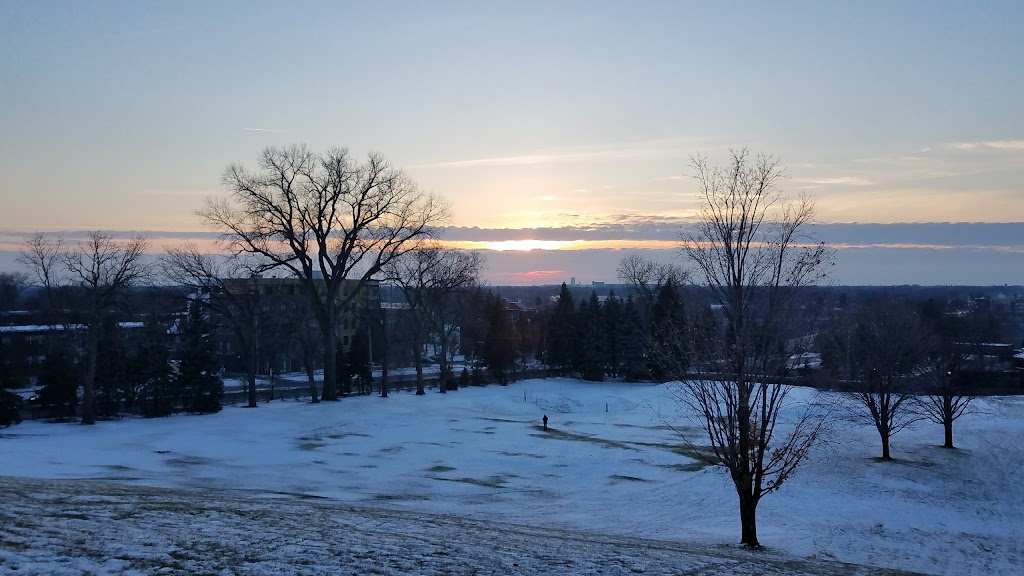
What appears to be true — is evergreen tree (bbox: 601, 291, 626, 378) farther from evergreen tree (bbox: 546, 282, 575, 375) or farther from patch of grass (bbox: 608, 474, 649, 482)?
patch of grass (bbox: 608, 474, 649, 482)

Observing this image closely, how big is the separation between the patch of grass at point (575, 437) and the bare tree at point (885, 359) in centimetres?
1035

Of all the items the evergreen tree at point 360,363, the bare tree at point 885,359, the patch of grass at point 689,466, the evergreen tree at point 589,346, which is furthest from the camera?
the evergreen tree at point 589,346

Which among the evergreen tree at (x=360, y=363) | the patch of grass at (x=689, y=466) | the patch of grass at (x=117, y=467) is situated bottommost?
A: the patch of grass at (x=689, y=466)

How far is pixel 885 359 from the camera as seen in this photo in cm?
2814

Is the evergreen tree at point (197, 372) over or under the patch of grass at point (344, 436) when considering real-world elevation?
over

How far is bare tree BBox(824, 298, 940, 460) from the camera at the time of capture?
28.2 meters

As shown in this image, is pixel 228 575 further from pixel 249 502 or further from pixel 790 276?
pixel 790 276

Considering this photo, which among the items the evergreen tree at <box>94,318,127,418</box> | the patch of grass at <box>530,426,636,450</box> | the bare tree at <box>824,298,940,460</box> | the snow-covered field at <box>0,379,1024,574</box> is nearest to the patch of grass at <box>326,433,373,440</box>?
the snow-covered field at <box>0,379,1024,574</box>

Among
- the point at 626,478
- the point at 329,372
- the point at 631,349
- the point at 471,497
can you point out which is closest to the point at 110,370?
the point at 329,372

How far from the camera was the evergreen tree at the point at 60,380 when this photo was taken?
3528 cm

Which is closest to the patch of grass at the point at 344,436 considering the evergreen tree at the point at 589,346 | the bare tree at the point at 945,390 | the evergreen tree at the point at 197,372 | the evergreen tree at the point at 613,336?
the evergreen tree at the point at 197,372

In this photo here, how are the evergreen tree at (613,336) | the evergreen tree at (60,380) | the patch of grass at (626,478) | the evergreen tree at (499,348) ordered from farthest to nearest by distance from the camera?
the evergreen tree at (613,336), the evergreen tree at (499,348), the evergreen tree at (60,380), the patch of grass at (626,478)

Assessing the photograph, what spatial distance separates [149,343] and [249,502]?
1038 inches

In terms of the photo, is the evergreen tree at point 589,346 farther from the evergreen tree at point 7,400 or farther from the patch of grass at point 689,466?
the evergreen tree at point 7,400
